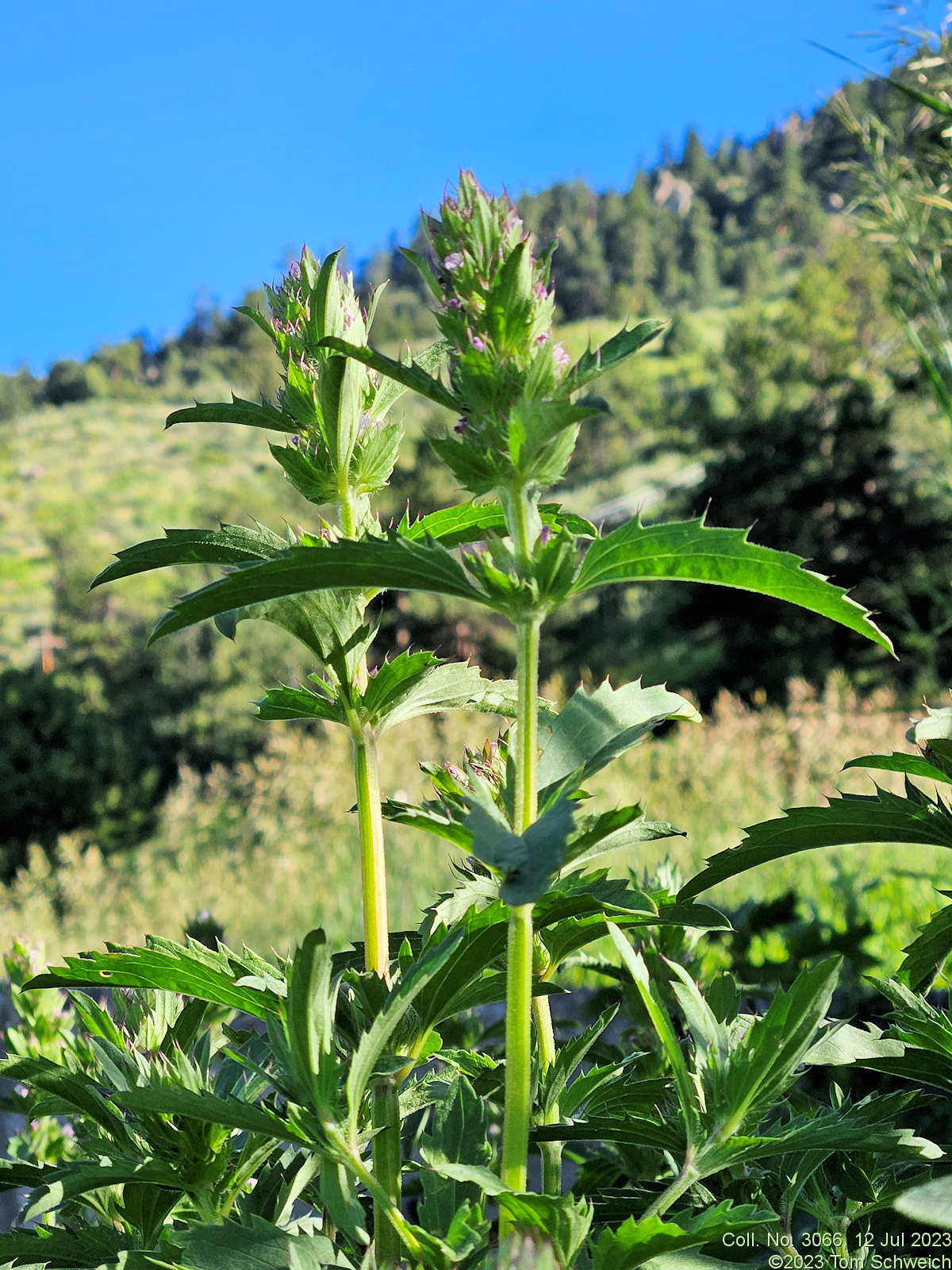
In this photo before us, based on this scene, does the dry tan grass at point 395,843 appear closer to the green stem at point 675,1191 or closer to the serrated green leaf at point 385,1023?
the green stem at point 675,1191

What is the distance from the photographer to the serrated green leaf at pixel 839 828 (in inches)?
32.4

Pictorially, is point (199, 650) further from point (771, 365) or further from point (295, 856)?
point (295, 856)

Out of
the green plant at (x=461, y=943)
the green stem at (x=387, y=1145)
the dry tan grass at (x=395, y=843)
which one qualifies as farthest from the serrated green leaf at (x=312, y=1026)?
the dry tan grass at (x=395, y=843)

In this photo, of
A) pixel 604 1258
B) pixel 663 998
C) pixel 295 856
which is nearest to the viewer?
pixel 604 1258

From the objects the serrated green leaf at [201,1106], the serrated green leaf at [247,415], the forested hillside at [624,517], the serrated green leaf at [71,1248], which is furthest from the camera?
the forested hillside at [624,517]

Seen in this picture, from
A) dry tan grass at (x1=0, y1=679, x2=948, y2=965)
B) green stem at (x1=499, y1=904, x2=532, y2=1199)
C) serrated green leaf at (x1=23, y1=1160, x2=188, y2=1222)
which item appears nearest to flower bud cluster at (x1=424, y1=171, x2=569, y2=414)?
green stem at (x1=499, y1=904, x2=532, y2=1199)

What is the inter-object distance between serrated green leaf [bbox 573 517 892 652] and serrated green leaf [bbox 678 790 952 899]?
0.25m

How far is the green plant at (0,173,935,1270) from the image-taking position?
611 mm

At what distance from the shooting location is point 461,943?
0.70m

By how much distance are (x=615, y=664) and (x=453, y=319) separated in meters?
16.1

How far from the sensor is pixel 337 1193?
0.63 meters

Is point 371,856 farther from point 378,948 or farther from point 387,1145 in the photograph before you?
point 387,1145

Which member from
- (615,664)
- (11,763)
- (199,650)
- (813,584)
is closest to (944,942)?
(813,584)

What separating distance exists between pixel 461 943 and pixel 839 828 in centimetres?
36
